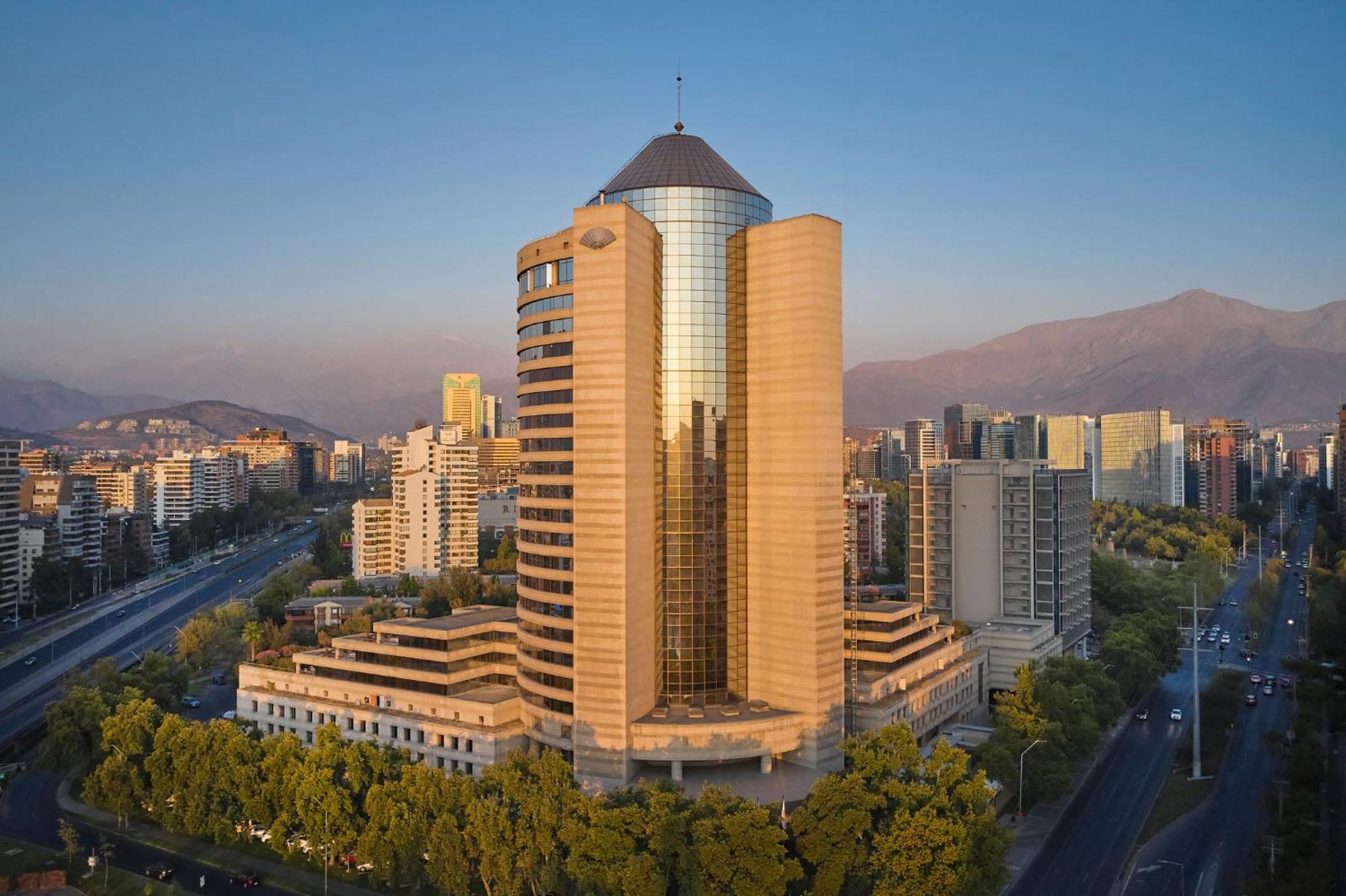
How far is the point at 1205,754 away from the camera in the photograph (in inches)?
2918

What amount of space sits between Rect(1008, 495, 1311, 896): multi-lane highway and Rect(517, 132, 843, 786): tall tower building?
569 inches

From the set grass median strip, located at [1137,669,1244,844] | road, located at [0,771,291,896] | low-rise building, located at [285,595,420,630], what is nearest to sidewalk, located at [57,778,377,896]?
road, located at [0,771,291,896]

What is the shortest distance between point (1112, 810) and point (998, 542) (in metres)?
37.0

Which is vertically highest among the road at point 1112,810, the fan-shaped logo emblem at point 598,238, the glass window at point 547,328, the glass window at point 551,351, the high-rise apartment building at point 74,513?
the fan-shaped logo emblem at point 598,238

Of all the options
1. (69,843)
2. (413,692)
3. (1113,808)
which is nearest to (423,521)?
(413,692)

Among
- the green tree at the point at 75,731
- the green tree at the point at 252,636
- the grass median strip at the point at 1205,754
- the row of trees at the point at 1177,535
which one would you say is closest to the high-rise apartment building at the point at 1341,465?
the row of trees at the point at 1177,535

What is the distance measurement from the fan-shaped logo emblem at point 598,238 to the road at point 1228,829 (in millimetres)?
48753

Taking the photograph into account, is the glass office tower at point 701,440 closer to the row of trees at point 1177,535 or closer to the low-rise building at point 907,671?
the low-rise building at point 907,671

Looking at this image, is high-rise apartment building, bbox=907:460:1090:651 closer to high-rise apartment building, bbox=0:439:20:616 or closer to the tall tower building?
the tall tower building

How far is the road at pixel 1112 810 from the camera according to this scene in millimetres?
53188

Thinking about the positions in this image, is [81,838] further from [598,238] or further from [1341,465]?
[1341,465]

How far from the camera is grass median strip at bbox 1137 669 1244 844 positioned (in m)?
62.8

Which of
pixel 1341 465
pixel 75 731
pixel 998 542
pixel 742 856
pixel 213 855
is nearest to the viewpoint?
pixel 742 856

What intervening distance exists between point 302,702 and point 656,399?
3897 cm
